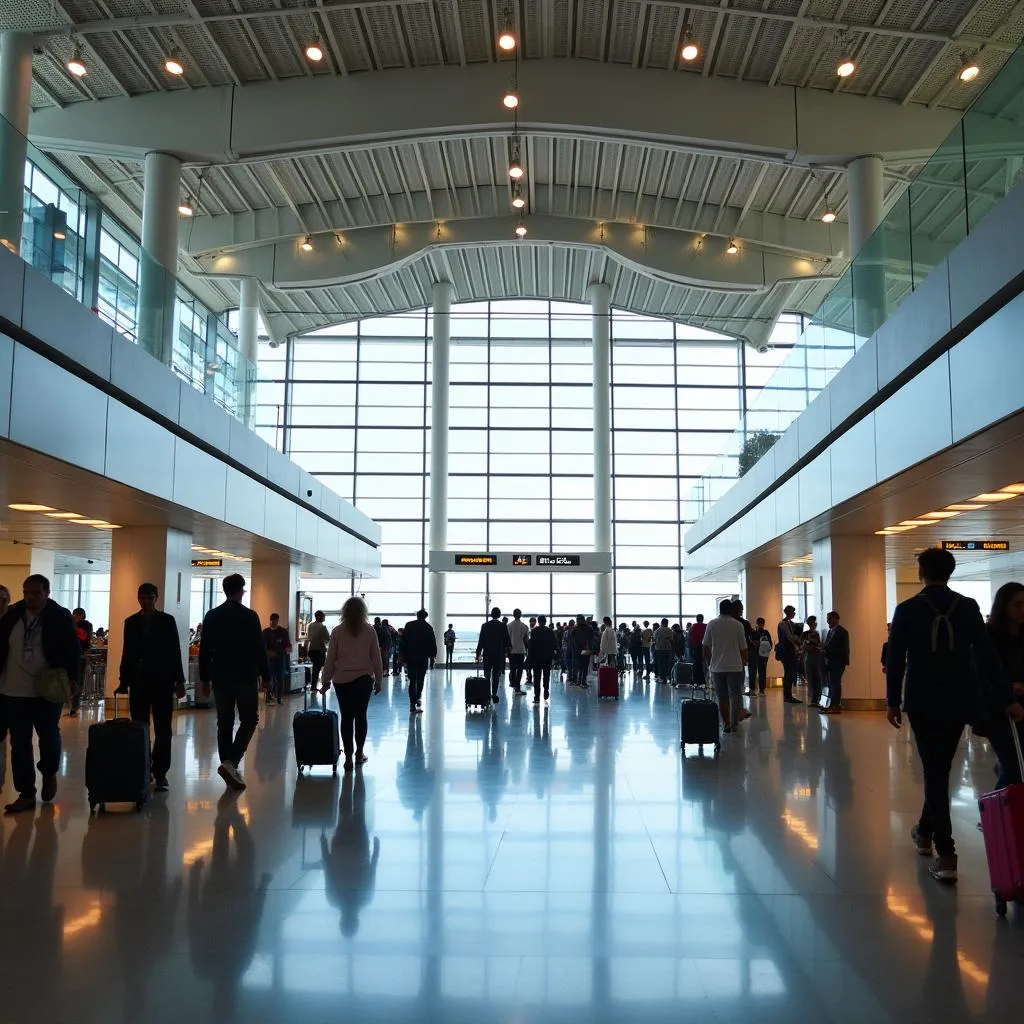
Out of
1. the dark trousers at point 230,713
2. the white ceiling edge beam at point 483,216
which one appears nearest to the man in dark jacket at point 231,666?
the dark trousers at point 230,713

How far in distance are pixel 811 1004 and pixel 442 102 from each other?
18.6 m

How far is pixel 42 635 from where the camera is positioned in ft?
26.1

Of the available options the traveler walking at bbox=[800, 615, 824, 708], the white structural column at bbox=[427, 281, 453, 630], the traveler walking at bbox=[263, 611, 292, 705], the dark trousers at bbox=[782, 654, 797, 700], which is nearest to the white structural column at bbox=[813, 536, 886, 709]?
the traveler walking at bbox=[800, 615, 824, 708]

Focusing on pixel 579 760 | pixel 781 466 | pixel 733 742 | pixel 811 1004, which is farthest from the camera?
pixel 781 466

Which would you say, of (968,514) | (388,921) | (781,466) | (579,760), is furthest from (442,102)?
(388,921)

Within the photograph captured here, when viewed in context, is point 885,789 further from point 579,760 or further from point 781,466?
point 781,466

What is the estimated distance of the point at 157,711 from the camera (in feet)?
28.7

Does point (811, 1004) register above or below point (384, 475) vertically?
below

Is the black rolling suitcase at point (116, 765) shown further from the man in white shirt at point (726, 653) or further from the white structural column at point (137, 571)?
the white structural column at point (137, 571)

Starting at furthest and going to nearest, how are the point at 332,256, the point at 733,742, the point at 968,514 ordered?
the point at 332,256 → the point at 968,514 → the point at 733,742

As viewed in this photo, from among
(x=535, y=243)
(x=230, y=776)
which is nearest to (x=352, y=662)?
(x=230, y=776)

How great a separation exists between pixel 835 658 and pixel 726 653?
17.3 ft

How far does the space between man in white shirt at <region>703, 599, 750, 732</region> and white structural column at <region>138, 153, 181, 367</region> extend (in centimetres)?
865

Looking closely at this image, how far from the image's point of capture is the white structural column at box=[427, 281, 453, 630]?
122 ft
